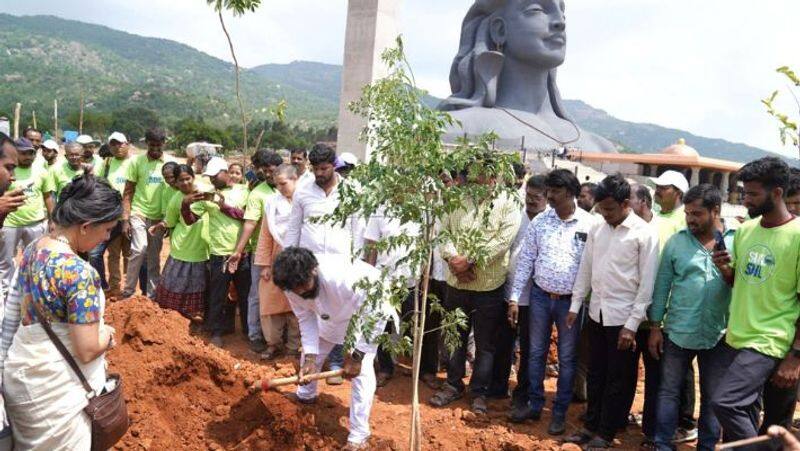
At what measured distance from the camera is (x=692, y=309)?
3545mm

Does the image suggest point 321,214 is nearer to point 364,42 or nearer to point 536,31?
point 364,42

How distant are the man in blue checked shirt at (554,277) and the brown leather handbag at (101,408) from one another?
276 centimetres

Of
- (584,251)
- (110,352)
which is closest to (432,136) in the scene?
(584,251)

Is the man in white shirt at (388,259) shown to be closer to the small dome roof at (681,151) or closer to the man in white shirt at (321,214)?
the man in white shirt at (321,214)

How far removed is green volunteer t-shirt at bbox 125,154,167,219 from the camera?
629 cm

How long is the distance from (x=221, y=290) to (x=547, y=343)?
10.5ft

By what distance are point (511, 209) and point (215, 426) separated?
2.64 m

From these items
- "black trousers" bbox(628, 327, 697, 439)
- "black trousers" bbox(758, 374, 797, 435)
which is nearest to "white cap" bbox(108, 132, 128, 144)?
"black trousers" bbox(628, 327, 697, 439)

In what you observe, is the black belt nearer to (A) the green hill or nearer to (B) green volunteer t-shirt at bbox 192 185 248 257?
(B) green volunteer t-shirt at bbox 192 185 248 257

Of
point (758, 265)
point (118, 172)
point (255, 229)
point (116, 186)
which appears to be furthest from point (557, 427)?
point (118, 172)

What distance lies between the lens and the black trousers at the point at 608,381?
12.8ft

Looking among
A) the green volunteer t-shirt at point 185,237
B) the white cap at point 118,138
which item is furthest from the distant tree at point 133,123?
the green volunteer t-shirt at point 185,237

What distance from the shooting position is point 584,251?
4031mm

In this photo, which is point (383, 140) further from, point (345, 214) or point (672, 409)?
point (672, 409)
